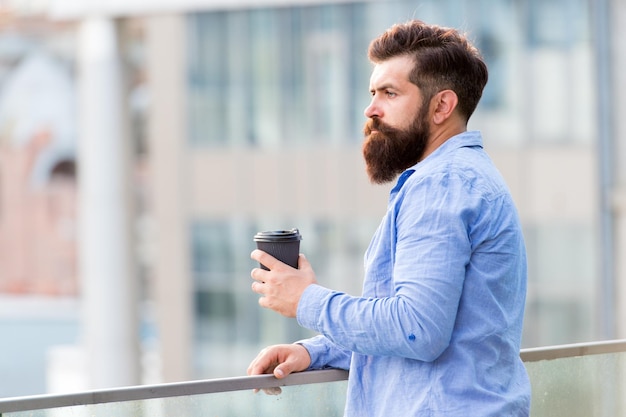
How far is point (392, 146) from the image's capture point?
2.47m

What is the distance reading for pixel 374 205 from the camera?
21.0m

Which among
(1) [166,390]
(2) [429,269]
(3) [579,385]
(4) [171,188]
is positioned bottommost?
(3) [579,385]

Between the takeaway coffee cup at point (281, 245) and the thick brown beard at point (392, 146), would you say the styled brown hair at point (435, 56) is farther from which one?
the takeaway coffee cup at point (281, 245)

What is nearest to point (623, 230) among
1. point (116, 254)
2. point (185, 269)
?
point (185, 269)

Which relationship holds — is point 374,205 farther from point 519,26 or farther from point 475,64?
point 475,64

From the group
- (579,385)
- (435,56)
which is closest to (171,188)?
(579,385)

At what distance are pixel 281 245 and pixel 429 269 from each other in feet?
1.39

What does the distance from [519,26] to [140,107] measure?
25.1 metres

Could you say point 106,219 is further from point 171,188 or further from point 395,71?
point 395,71

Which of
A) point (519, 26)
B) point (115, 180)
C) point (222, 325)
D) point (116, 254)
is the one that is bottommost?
point (222, 325)

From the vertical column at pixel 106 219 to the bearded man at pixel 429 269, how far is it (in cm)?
2058

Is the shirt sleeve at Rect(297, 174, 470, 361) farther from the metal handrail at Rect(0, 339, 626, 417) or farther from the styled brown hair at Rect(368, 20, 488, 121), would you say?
the metal handrail at Rect(0, 339, 626, 417)

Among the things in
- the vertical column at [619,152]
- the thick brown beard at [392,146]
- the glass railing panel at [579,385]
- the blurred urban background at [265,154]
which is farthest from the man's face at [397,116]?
the blurred urban background at [265,154]

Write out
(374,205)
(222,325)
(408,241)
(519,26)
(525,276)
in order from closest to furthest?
(408,241) → (525,276) → (519,26) → (374,205) → (222,325)
